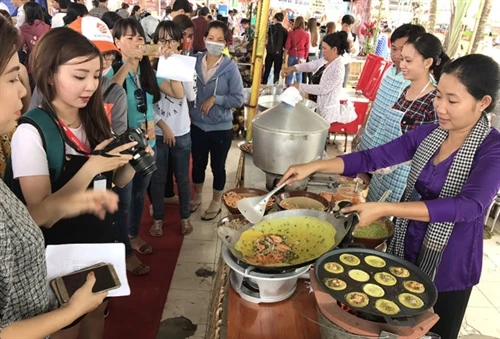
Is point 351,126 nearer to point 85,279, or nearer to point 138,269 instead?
point 138,269

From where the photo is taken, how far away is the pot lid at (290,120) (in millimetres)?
2113

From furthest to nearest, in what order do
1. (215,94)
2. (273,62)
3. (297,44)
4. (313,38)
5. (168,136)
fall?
(313,38)
(273,62)
(297,44)
(215,94)
(168,136)

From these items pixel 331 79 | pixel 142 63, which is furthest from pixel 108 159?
pixel 331 79

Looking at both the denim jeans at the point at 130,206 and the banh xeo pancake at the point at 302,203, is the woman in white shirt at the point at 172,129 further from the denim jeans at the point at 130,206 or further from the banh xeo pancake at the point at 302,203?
the banh xeo pancake at the point at 302,203

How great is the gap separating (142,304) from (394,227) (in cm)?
182

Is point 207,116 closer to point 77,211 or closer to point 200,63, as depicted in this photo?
point 200,63

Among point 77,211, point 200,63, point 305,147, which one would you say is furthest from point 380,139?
point 77,211

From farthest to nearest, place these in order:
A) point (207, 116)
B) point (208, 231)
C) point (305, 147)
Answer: point (208, 231), point (207, 116), point (305, 147)

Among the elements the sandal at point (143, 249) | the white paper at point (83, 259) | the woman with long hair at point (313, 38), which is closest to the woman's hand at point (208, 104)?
the sandal at point (143, 249)

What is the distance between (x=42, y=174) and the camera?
145cm

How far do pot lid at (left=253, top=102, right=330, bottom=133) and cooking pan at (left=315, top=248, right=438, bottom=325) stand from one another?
888 mm

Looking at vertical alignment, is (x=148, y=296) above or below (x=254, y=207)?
below

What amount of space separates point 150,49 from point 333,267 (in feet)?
6.42

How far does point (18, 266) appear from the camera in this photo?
1.05 meters
